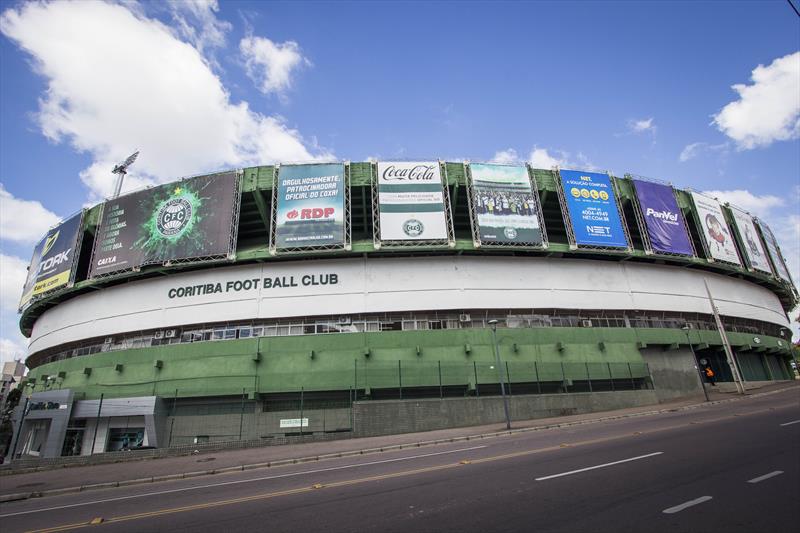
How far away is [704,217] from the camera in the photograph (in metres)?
42.9

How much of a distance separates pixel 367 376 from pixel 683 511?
24282 mm

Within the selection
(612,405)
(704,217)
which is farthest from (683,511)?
(704,217)

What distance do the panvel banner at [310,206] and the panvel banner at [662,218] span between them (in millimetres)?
30115

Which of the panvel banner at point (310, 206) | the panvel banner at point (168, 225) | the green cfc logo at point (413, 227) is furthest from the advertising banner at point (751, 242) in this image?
the panvel banner at point (168, 225)

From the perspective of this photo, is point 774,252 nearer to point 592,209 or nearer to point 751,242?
point 751,242

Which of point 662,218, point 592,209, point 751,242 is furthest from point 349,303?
point 751,242

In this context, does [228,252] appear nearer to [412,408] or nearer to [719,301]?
[412,408]

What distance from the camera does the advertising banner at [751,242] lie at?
150 ft

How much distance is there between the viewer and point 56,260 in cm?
3997

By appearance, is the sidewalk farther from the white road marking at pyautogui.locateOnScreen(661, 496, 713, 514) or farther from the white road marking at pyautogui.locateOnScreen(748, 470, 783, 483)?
the white road marking at pyautogui.locateOnScreen(661, 496, 713, 514)

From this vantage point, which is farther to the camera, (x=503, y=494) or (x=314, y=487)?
(x=314, y=487)

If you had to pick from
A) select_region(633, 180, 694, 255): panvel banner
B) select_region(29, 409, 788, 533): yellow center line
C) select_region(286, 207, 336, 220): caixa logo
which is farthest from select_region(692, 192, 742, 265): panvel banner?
select_region(286, 207, 336, 220): caixa logo

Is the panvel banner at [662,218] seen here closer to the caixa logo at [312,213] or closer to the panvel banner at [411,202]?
the panvel banner at [411,202]

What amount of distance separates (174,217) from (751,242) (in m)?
63.8
